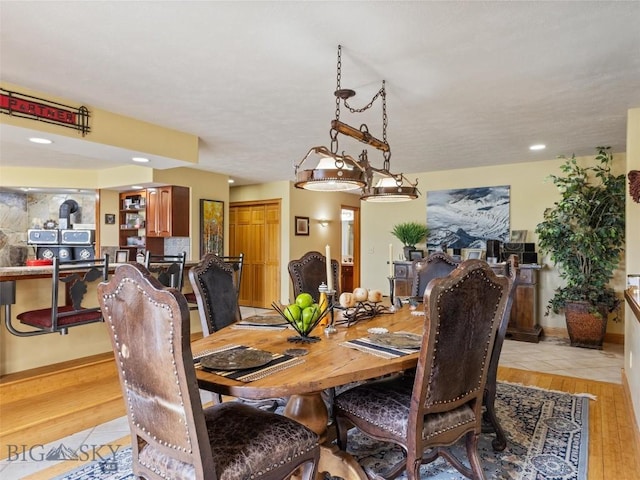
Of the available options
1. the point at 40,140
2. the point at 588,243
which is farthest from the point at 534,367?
the point at 40,140

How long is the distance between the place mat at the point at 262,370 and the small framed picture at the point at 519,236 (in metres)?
4.77

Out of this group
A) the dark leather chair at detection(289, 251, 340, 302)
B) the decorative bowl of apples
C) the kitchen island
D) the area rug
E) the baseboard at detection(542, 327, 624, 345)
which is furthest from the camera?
the baseboard at detection(542, 327, 624, 345)

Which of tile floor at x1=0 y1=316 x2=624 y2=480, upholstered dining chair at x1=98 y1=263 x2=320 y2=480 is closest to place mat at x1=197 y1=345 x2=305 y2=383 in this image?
upholstered dining chair at x1=98 y1=263 x2=320 y2=480

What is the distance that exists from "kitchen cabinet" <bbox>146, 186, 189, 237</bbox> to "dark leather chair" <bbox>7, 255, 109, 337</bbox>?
274 centimetres

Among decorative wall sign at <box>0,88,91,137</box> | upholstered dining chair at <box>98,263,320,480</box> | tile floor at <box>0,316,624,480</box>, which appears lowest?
tile floor at <box>0,316,624,480</box>

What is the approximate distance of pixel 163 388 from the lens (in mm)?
1261

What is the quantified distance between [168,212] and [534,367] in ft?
16.5

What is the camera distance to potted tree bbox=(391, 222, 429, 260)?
19.9 feet

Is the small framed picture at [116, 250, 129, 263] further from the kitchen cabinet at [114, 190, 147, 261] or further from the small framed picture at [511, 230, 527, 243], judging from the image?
→ the small framed picture at [511, 230, 527, 243]

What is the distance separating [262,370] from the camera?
59.3 inches

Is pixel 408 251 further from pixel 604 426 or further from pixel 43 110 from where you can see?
pixel 43 110

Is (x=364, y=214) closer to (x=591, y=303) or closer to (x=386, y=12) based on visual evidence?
(x=591, y=303)

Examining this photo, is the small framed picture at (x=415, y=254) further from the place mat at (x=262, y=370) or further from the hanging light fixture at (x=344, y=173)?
the place mat at (x=262, y=370)

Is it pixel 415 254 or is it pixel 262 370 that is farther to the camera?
pixel 415 254
